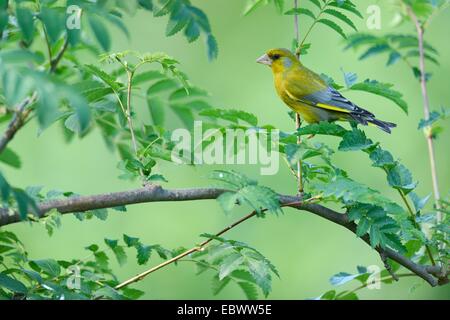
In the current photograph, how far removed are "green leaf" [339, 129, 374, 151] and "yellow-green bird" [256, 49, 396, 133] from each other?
→ 2.99 ft

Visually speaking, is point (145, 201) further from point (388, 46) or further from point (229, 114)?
point (388, 46)

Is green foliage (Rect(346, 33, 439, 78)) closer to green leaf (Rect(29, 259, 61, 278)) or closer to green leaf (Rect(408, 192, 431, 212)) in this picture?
green leaf (Rect(408, 192, 431, 212))

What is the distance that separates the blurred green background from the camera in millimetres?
4156

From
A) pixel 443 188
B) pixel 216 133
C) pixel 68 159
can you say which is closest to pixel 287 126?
pixel 443 188

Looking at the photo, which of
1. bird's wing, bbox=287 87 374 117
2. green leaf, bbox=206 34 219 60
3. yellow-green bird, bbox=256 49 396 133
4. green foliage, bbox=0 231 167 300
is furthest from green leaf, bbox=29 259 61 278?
bird's wing, bbox=287 87 374 117

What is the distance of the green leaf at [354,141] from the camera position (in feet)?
5.87

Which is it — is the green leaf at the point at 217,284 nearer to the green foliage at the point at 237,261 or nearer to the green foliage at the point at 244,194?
the green foliage at the point at 237,261

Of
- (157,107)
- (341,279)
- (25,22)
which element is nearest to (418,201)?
(341,279)

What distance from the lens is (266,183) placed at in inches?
161

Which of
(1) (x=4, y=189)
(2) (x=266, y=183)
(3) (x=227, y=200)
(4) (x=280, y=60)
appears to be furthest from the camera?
(2) (x=266, y=183)

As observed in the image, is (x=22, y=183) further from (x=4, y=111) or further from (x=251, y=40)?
(x=4, y=111)

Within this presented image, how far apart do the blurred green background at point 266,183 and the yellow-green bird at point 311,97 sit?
1.11m

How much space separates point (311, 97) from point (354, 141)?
3.49 feet

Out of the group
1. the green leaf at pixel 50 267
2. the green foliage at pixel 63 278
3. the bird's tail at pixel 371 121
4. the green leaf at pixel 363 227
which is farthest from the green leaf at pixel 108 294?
the bird's tail at pixel 371 121
